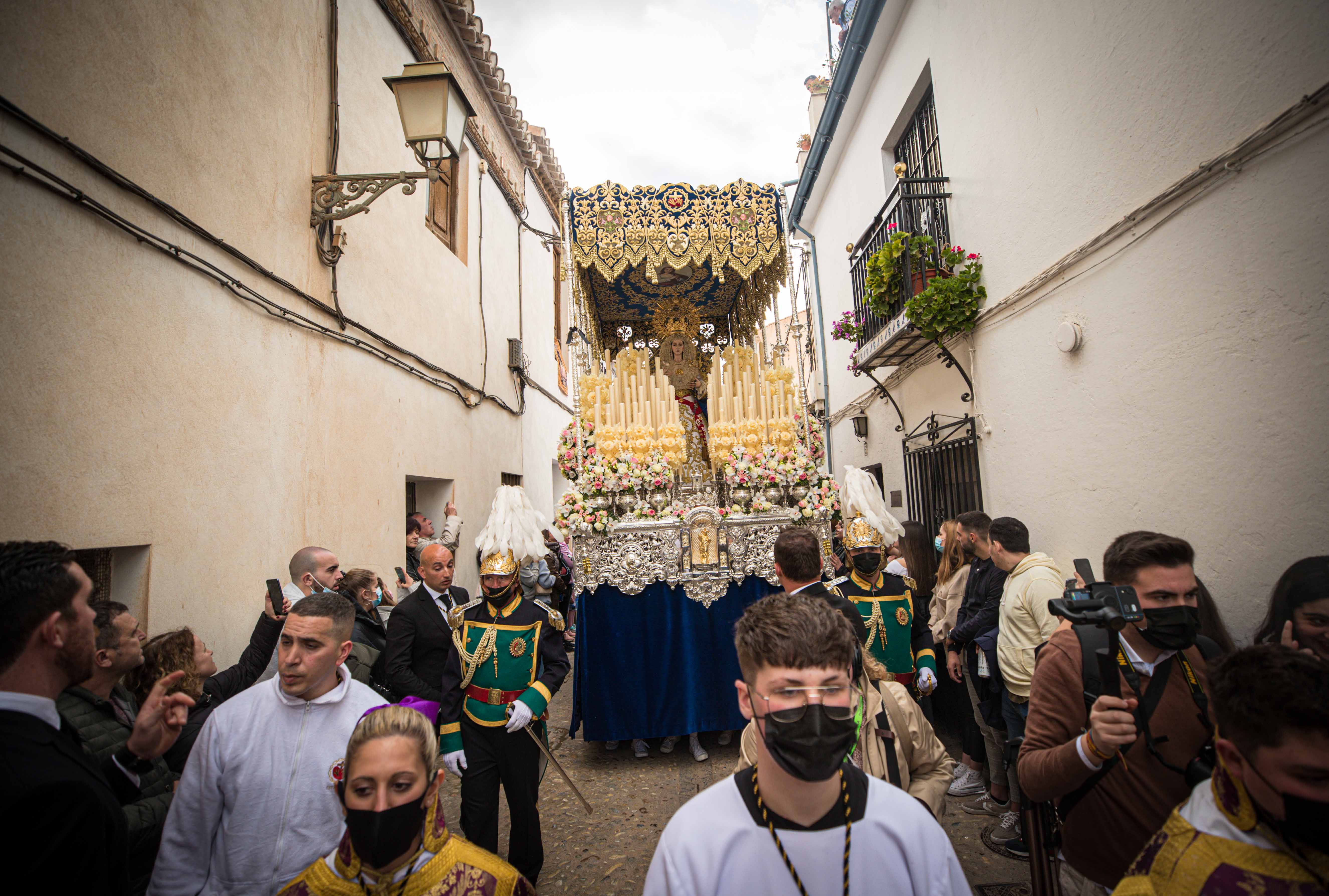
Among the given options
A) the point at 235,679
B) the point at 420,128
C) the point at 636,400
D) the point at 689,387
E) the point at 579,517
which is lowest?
the point at 235,679

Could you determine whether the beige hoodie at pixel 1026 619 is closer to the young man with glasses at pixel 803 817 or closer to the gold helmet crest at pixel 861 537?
the gold helmet crest at pixel 861 537

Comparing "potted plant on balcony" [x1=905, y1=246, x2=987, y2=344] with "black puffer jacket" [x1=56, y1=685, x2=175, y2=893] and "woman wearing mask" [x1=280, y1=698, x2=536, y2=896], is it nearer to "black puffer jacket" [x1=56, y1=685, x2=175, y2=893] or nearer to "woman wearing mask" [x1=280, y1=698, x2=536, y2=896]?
"woman wearing mask" [x1=280, y1=698, x2=536, y2=896]

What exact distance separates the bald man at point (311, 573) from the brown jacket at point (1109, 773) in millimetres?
3654

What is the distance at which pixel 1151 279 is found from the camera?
3480mm

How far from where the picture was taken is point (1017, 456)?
505 cm

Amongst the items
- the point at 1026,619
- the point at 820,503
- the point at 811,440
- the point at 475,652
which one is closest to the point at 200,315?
the point at 475,652

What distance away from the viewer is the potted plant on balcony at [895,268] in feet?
18.8

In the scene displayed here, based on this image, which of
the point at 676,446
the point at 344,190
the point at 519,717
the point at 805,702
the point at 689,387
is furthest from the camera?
the point at 689,387

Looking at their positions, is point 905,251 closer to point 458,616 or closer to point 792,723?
point 458,616

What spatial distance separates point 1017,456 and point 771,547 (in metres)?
2.19

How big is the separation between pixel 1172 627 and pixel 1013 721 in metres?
1.85

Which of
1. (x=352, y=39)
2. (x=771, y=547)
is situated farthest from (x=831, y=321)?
(x=352, y=39)

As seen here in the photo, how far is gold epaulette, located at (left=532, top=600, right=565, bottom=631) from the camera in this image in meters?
3.53

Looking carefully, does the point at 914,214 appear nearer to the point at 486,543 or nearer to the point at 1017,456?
the point at 1017,456
